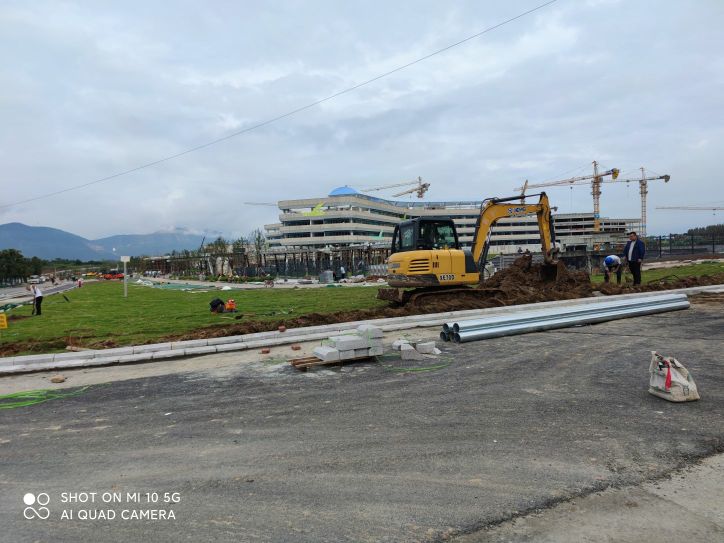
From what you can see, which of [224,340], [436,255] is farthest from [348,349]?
[436,255]

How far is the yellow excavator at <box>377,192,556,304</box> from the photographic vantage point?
505 inches

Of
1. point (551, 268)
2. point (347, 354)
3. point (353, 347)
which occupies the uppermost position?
point (551, 268)

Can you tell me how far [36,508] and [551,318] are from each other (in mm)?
9621

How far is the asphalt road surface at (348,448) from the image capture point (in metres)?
3.14

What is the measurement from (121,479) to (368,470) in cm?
218

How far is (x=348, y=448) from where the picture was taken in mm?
4227

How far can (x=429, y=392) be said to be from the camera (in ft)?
19.2

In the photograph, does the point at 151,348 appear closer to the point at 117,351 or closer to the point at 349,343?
the point at 117,351

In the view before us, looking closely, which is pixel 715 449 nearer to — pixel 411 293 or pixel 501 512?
pixel 501 512

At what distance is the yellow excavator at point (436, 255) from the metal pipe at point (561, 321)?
12.0 ft

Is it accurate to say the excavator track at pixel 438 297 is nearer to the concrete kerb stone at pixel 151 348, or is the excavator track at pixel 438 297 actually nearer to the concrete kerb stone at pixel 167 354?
the concrete kerb stone at pixel 167 354

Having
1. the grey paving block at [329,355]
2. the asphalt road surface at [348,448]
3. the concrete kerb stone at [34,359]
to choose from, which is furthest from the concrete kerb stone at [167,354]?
the grey paving block at [329,355]

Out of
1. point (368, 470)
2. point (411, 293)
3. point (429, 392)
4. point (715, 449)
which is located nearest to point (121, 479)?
point (368, 470)

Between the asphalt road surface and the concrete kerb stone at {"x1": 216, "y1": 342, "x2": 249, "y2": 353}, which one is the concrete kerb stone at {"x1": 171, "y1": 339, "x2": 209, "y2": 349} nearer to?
the concrete kerb stone at {"x1": 216, "y1": 342, "x2": 249, "y2": 353}
